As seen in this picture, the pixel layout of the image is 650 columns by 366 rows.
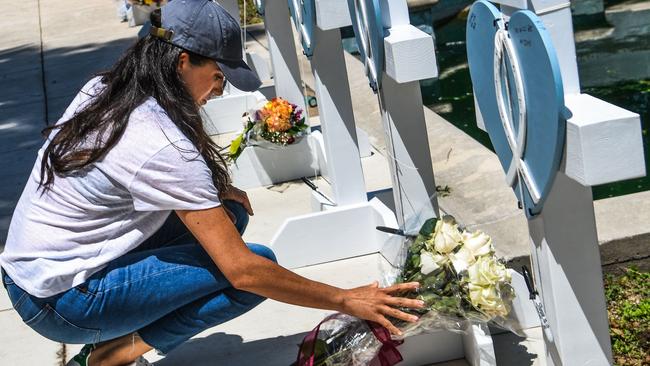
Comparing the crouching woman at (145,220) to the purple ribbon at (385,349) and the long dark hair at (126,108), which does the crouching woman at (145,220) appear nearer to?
the long dark hair at (126,108)

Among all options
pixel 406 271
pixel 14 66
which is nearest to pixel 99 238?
pixel 406 271

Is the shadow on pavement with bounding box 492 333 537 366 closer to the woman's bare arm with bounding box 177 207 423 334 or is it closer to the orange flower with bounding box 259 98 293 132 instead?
the woman's bare arm with bounding box 177 207 423 334

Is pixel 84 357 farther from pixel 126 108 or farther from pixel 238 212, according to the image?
pixel 126 108

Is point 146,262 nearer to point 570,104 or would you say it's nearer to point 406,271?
point 406,271

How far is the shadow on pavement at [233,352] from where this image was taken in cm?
361

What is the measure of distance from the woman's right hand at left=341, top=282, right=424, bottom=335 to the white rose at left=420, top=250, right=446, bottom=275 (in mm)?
135

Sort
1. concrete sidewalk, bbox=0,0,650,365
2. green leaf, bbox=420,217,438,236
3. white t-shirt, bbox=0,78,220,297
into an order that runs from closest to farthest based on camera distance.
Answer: white t-shirt, bbox=0,78,220,297, green leaf, bbox=420,217,438,236, concrete sidewalk, bbox=0,0,650,365

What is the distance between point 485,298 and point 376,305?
0.30 meters

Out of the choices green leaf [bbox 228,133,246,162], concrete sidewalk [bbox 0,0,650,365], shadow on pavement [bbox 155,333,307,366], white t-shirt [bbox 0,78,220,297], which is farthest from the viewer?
green leaf [bbox 228,133,246,162]

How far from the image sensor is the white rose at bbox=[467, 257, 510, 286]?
9.61 ft

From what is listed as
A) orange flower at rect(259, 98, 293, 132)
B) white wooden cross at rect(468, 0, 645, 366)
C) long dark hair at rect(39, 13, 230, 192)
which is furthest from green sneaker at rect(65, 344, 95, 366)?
orange flower at rect(259, 98, 293, 132)

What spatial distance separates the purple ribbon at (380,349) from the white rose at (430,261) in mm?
206

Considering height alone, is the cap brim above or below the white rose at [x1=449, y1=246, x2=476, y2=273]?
above

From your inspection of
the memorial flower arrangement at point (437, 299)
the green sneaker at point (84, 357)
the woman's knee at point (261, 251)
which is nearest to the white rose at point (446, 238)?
the memorial flower arrangement at point (437, 299)
